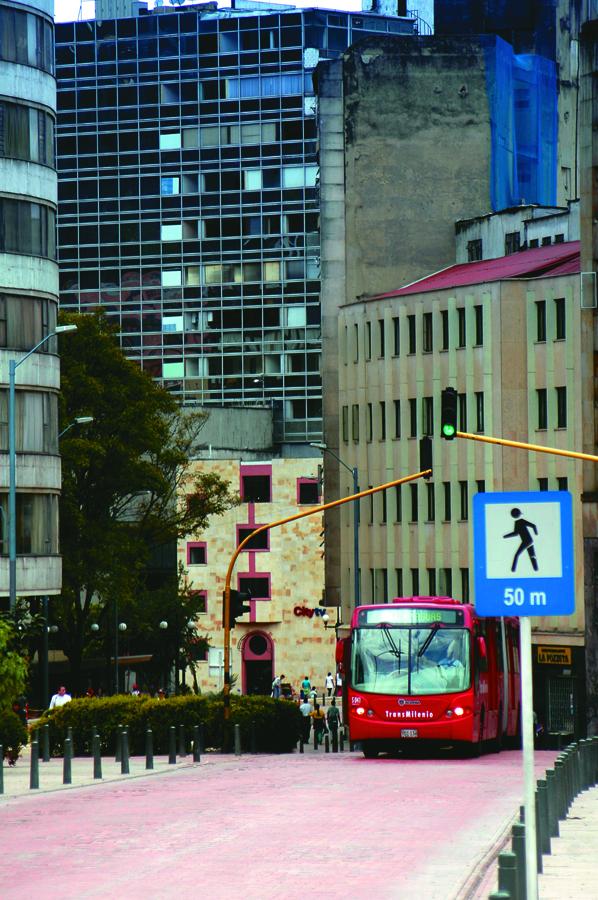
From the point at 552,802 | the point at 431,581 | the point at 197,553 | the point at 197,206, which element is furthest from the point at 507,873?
the point at 197,206

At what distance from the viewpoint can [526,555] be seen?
36.6ft

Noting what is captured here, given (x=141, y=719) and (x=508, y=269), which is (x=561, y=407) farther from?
(x=141, y=719)

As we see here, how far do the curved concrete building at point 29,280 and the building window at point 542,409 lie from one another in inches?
825

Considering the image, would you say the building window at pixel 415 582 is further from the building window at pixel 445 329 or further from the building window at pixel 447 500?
the building window at pixel 445 329

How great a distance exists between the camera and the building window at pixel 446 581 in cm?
7600

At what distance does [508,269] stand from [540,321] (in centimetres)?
483

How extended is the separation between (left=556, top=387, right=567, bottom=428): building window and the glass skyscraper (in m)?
39.2

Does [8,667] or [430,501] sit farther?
[430,501]

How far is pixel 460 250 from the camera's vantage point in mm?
84188

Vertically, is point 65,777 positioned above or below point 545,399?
below

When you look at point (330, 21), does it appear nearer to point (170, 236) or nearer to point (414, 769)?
point (170, 236)

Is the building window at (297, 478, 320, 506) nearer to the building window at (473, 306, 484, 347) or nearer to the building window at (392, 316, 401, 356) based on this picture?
the building window at (392, 316, 401, 356)

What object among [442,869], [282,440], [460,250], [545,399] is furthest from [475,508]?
[282,440]

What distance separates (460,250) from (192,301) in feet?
95.2
